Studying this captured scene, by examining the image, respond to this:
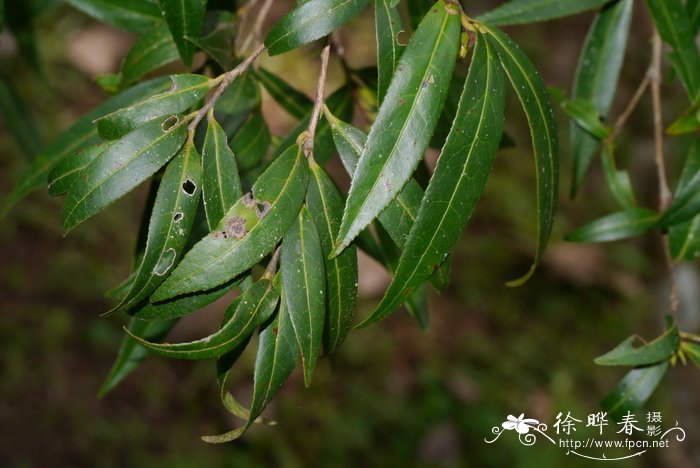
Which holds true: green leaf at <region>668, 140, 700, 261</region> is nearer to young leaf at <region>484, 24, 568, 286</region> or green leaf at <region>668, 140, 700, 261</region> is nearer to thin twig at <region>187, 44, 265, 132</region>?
young leaf at <region>484, 24, 568, 286</region>

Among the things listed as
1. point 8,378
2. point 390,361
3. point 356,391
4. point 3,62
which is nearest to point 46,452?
point 8,378

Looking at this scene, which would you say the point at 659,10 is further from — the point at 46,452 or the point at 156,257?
the point at 46,452

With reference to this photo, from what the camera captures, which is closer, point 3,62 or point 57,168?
point 57,168

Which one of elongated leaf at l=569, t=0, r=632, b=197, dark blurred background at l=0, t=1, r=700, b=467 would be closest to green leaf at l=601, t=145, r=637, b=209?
elongated leaf at l=569, t=0, r=632, b=197

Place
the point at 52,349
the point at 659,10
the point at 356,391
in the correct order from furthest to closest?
the point at 356,391, the point at 52,349, the point at 659,10

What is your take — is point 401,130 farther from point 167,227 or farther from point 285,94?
point 285,94

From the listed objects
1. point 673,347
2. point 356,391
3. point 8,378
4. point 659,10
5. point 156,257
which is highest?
point 659,10

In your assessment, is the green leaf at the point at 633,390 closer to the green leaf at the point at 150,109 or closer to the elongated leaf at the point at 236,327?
the elongated leaf at the point at 236,327
